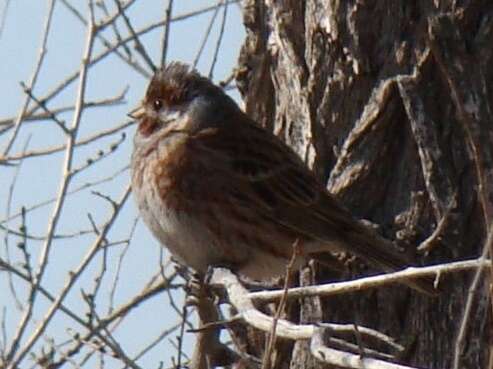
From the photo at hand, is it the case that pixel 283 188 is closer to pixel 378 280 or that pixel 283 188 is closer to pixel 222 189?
pixel 222 189

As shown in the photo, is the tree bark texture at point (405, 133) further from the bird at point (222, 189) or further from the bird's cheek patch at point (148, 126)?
the bird's cheek patch at point (148, 126)

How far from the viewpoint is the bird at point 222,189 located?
5000 millimetres

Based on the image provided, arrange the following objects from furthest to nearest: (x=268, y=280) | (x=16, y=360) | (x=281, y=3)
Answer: (x=268, y=280), (x=281, y=3), (x=16, y=360)

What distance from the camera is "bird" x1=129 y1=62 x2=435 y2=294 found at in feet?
16.4

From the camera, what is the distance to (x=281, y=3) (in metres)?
5.02

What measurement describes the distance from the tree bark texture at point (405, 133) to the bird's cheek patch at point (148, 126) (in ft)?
1.97

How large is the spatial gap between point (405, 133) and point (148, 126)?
1063 millimetres

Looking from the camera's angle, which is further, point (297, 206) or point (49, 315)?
point (297, 206)

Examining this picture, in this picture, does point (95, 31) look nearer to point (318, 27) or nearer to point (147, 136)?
point (147, 136)

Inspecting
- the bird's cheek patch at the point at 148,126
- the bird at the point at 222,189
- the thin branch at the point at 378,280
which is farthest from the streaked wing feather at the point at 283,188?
the thin branch at the point at 378,280

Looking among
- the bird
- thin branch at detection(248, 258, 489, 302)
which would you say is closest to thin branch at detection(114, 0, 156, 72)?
the bird

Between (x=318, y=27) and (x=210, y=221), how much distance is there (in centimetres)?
81

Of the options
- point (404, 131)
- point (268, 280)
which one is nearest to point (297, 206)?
point (268, 280)

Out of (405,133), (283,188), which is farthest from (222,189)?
(405,133)
